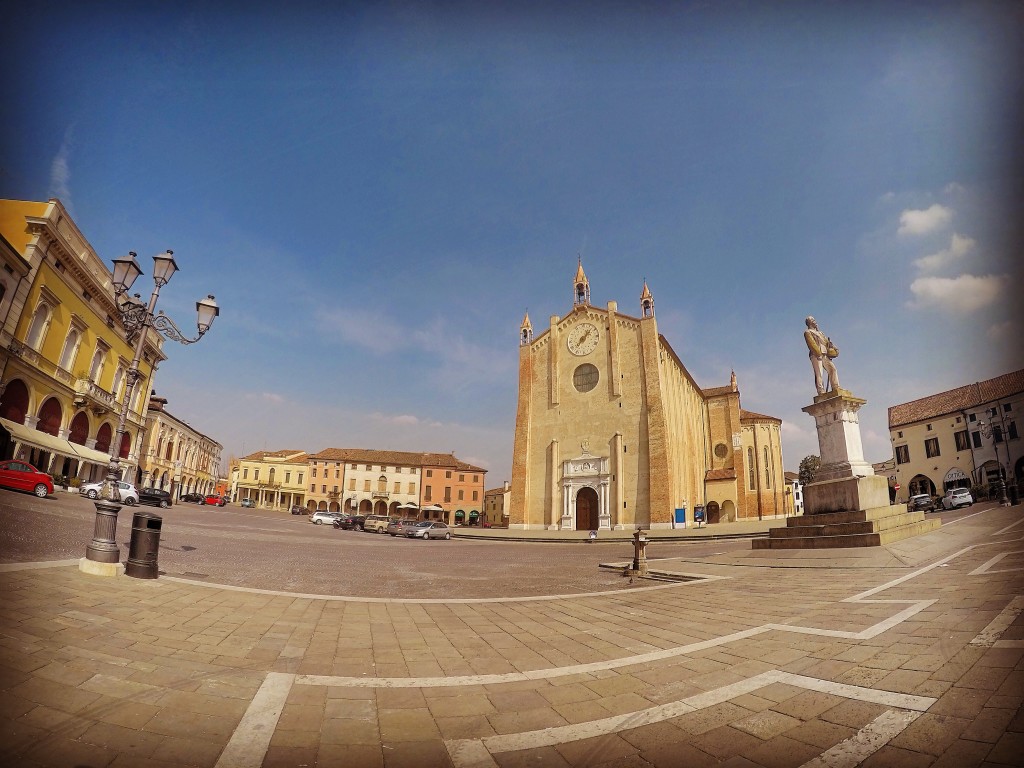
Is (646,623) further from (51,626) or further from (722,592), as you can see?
(51,626)

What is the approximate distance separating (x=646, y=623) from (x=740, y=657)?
1712mm

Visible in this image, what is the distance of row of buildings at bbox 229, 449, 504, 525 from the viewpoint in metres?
66.1

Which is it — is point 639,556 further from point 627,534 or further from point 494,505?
point 494,505

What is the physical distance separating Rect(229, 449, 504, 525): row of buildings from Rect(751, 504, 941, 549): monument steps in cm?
5574

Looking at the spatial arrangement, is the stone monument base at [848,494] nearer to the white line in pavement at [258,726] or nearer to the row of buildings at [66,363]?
the white line in pavement at [258,726]

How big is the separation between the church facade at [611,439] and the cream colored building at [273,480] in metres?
Answer: 47.9

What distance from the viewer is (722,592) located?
7.61 m

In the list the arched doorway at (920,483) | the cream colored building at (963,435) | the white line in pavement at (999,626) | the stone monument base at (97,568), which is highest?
the cream colored building at (963,435)

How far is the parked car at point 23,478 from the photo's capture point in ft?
52.6

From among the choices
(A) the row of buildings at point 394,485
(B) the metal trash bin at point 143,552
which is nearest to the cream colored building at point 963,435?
(B) the metal trash bin at point 143,552

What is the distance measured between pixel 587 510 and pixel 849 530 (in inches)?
1055

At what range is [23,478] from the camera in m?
16.3

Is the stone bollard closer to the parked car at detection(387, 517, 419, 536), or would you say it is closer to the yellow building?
the yellow building

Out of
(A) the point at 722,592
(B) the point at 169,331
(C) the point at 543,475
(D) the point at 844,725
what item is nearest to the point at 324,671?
(D) the point at 844,725
